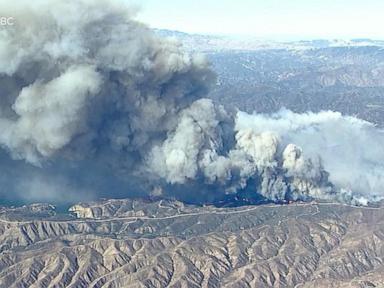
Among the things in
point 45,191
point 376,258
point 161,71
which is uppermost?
point 161,71

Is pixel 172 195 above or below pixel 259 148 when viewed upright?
below

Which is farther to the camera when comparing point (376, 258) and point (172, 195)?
point (172, 195)

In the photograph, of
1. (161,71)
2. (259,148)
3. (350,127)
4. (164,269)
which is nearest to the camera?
(164,269)

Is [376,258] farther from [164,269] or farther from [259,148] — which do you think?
[164,269]

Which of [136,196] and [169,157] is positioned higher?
[169,157]

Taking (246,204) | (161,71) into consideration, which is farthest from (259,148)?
(161,71)

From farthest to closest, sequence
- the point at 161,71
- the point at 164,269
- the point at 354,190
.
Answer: the point at 354,190
the point at 161,71
the point at 164,269

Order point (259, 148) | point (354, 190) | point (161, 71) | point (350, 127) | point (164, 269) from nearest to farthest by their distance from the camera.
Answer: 1. point (164, 269)
2. point (161, 71)
3. point (259, 148)
4. point (354, 190)
5. point (350, 127)

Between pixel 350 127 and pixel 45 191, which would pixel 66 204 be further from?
pixel 350 127

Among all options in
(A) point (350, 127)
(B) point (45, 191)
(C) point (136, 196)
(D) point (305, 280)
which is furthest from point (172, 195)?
(A) point (350, 127)
